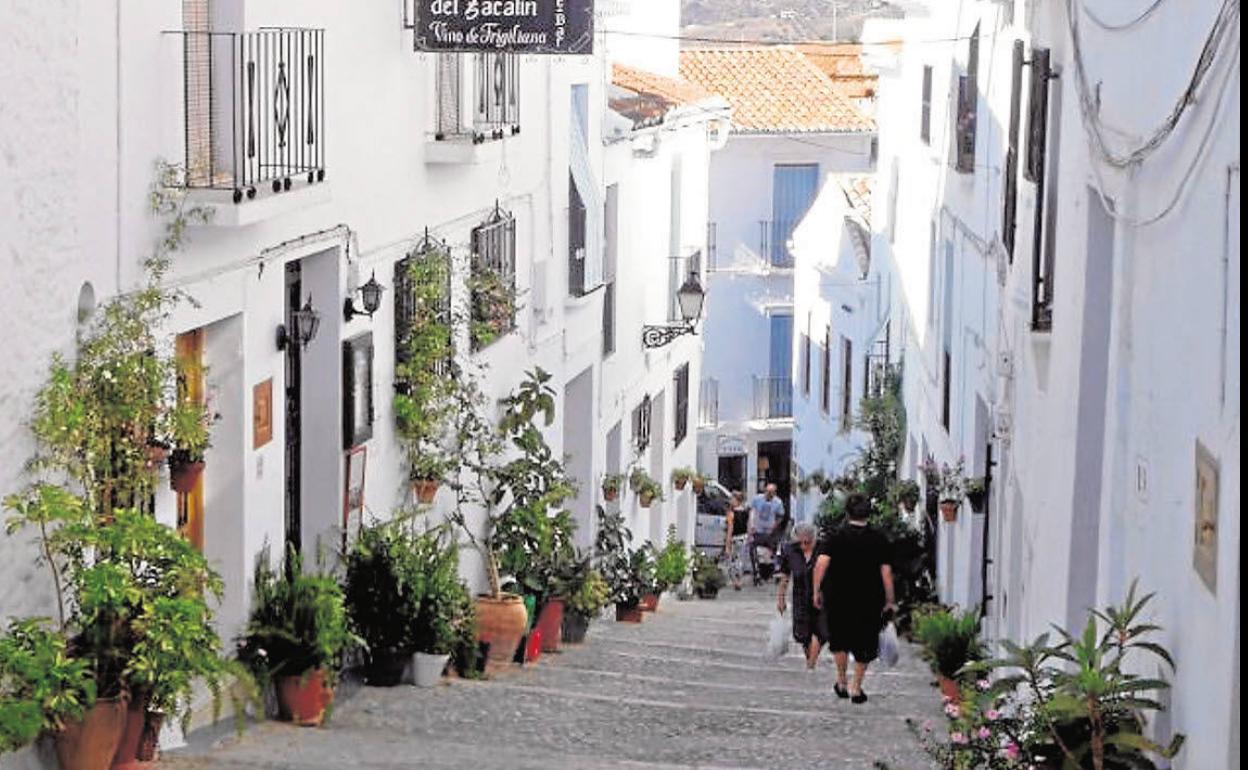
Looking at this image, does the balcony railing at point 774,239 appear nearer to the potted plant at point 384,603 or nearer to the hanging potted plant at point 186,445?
the potted plant at point 384,603

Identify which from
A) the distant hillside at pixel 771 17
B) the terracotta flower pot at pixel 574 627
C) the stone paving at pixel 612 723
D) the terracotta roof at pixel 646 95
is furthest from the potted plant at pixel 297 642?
the distant hillside at pixel 771 17

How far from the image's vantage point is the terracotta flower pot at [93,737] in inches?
396

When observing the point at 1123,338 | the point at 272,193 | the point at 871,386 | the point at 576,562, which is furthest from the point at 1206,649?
the point at 871,386

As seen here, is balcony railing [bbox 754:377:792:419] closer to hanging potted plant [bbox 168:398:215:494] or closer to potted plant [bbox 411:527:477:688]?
potted plant [bbox 411:527:477:688]

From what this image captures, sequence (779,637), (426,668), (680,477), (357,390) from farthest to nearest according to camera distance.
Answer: (680,477)
(779,637)
(357,390)
(426,668)

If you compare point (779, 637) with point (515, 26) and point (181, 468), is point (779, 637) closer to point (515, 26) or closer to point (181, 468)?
point (515, 26)

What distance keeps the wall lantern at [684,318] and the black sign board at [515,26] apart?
11.8m

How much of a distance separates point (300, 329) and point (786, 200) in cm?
3340

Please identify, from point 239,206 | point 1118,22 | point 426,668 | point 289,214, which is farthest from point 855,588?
point 1118,22

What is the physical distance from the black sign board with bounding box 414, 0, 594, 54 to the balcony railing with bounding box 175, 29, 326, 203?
7.53ft

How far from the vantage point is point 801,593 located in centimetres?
1680

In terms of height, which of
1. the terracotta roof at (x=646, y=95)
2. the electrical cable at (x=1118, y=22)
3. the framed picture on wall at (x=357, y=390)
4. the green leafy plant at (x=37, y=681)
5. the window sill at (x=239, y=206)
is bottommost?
the green leafy plant at (x=37, y=681)

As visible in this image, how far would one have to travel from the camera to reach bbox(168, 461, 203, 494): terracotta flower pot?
37.7ft

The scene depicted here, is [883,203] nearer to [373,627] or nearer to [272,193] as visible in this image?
[373,627]
